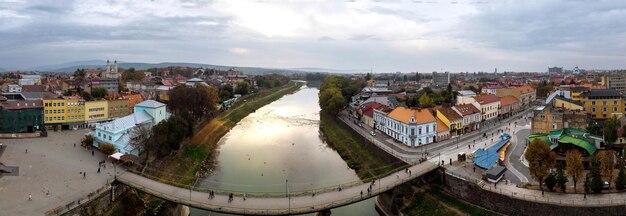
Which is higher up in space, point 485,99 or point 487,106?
point 485,99

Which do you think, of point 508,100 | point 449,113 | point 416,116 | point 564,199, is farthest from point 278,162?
point 508,100

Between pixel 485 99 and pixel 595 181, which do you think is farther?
pixel 485 99

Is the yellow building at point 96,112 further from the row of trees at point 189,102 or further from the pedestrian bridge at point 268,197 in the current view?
the pedestrian bridge at point 268,197

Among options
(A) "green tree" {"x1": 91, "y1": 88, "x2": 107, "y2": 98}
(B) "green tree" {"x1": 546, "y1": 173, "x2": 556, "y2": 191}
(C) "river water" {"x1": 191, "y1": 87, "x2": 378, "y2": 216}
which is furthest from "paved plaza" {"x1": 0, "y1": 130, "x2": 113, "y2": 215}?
(B) "green tree" {"x1": 546, "y1": 173, "x2": 556, "y2": 191}

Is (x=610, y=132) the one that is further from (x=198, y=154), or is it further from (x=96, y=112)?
(x=96, y=112)

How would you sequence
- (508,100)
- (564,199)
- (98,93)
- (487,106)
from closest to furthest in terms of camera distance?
1. (564,199)
2. (487,106)
3. (508,100)
4. (98,93)

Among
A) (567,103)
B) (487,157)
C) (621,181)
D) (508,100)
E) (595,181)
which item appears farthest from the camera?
(508,100)
